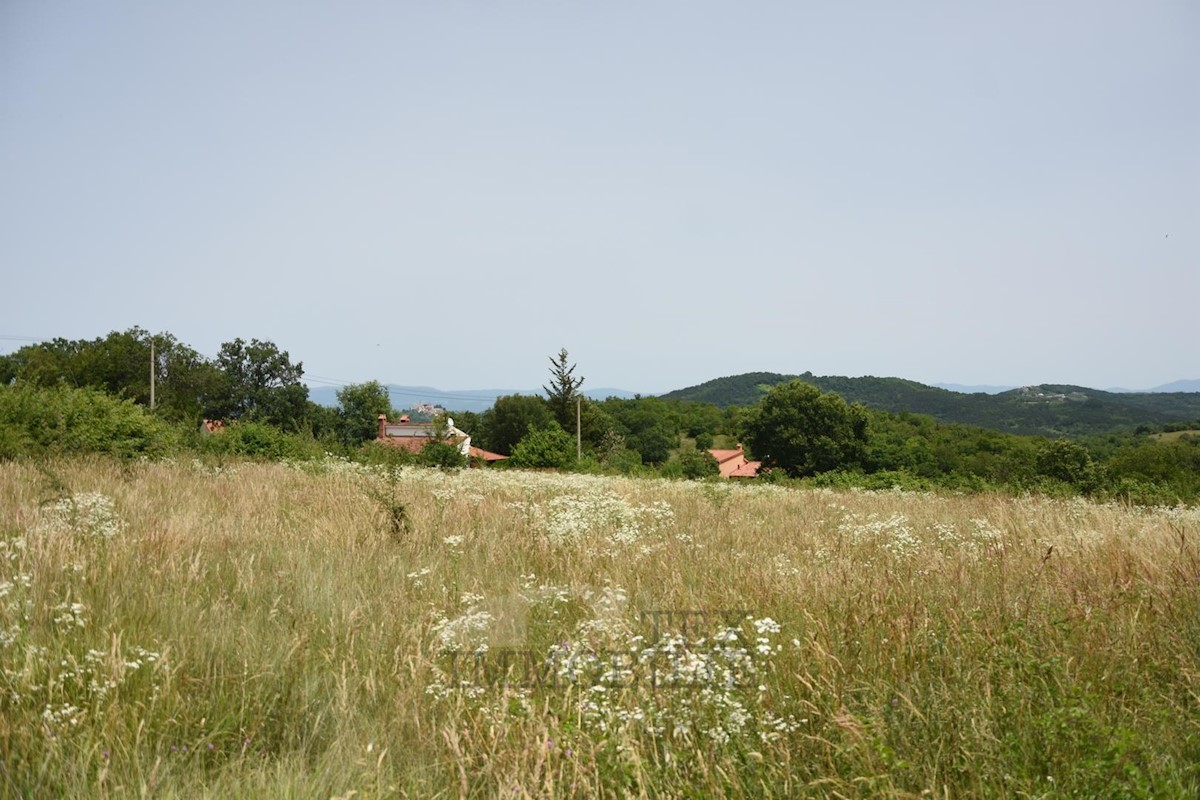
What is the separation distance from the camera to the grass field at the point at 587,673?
243cm

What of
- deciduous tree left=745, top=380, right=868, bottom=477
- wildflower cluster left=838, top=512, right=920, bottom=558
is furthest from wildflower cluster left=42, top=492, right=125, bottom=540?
deciduous tree left=745, top=380, right=868, bottom=477

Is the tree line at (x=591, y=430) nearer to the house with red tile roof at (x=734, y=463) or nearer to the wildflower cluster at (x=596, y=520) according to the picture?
the house with red tile roof at (x=734, y=463)

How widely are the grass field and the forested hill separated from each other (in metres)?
107

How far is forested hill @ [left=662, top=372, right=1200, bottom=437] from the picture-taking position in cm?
11844

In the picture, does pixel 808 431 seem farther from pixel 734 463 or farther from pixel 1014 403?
pixel 1014 403

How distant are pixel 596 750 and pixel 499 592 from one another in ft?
7.58

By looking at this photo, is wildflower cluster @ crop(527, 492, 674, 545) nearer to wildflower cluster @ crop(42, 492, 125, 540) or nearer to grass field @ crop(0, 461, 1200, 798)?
grass field @ crop(0, 461, 1200, 798)

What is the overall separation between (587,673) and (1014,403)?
5826 inches

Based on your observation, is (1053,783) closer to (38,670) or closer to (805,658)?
(805,658)

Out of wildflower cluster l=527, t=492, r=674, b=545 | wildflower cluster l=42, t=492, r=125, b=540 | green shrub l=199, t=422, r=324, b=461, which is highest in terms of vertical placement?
green shrub l=199, t=422, r=324, b=461

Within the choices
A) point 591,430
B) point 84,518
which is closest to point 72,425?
point 84,518

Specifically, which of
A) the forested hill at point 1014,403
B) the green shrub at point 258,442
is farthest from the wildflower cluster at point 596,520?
the forested hill at point 1014,403

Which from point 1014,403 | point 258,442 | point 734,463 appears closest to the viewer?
point 258,442

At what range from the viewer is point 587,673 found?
3137 millimetres
